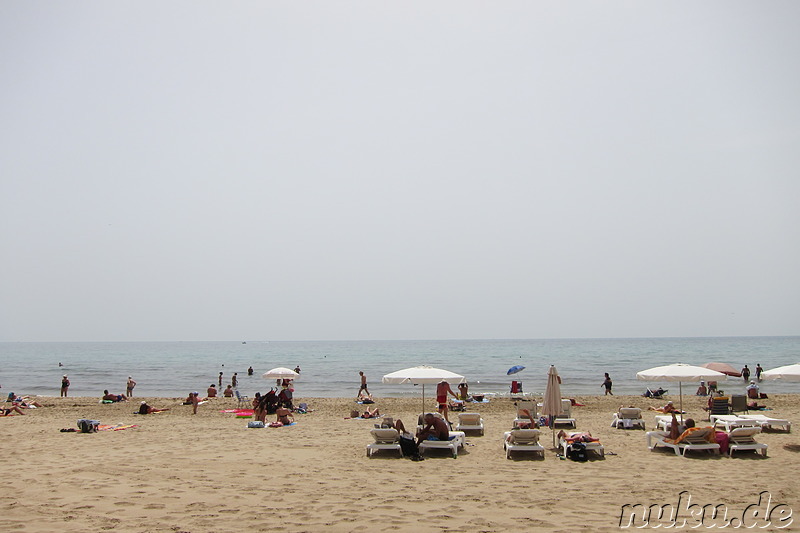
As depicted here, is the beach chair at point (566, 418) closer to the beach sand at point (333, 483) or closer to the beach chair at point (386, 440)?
the beach sand at point (333, 483)

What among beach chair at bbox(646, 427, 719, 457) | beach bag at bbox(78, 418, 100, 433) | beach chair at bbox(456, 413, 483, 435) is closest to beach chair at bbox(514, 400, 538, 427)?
beach chair at bbox(456, 413, 483, 435)

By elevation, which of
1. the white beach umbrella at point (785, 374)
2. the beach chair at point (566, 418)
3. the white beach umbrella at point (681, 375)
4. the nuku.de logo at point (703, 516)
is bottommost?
the beach chair at point (566, 418)

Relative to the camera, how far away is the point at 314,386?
133 feet

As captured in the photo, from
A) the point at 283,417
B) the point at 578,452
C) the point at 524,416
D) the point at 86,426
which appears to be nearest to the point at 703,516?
the point at 578,452

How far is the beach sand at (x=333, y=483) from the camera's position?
7.38 metres

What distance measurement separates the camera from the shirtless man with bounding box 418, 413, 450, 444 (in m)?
12.0

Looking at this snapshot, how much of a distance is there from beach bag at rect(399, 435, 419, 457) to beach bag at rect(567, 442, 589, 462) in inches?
114

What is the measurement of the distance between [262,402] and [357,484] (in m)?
8.23

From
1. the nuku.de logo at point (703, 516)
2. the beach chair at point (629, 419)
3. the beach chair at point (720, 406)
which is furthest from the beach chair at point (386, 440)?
the beach chair at point (720, 406)

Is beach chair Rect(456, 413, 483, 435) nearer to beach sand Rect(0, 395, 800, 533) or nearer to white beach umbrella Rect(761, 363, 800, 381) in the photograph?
beach sand Rect(0, 395, 800, 533)

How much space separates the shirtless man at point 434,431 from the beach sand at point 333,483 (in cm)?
59

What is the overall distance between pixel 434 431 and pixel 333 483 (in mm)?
3263

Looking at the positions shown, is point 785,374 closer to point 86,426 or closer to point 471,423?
point 471,423

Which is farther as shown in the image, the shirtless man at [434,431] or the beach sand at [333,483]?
the shirtless man at [434,431]
